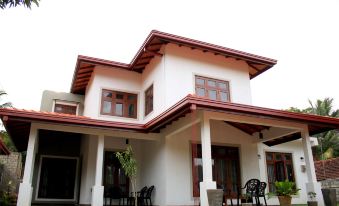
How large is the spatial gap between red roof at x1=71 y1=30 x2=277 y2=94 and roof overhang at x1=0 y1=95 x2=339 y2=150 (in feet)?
10.00

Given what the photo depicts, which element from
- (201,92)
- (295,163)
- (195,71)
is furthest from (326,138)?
(195,71)

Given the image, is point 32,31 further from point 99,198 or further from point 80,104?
point 80,104

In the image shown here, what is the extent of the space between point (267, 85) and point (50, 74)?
22271mm

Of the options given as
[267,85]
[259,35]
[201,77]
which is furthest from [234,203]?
[267,85]

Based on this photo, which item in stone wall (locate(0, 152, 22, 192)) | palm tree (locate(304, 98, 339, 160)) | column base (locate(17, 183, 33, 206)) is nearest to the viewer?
column base (locate(17, 183, 33, 206))

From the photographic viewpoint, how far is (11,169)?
679 inches

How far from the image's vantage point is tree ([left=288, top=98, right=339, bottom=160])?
26891 millimetres

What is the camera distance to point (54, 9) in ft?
22.9

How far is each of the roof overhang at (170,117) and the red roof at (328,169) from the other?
27.4ft

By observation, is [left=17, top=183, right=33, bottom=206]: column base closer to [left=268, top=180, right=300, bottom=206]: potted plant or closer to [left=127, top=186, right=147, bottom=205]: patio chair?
[left=127, top=186, right=147, bottom=205]: patio chair

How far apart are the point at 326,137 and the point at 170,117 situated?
23.3 meters

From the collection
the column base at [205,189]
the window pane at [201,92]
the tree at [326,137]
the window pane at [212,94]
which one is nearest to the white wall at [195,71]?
the window pane at [201,92]

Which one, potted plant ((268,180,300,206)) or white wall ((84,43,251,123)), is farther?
white wall ((84,43,251,123))

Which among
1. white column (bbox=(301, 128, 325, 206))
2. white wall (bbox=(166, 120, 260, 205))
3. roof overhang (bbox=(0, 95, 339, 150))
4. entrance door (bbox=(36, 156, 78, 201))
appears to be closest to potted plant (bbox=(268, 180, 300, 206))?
white column (bbox=(301, 128, 325, 206))
